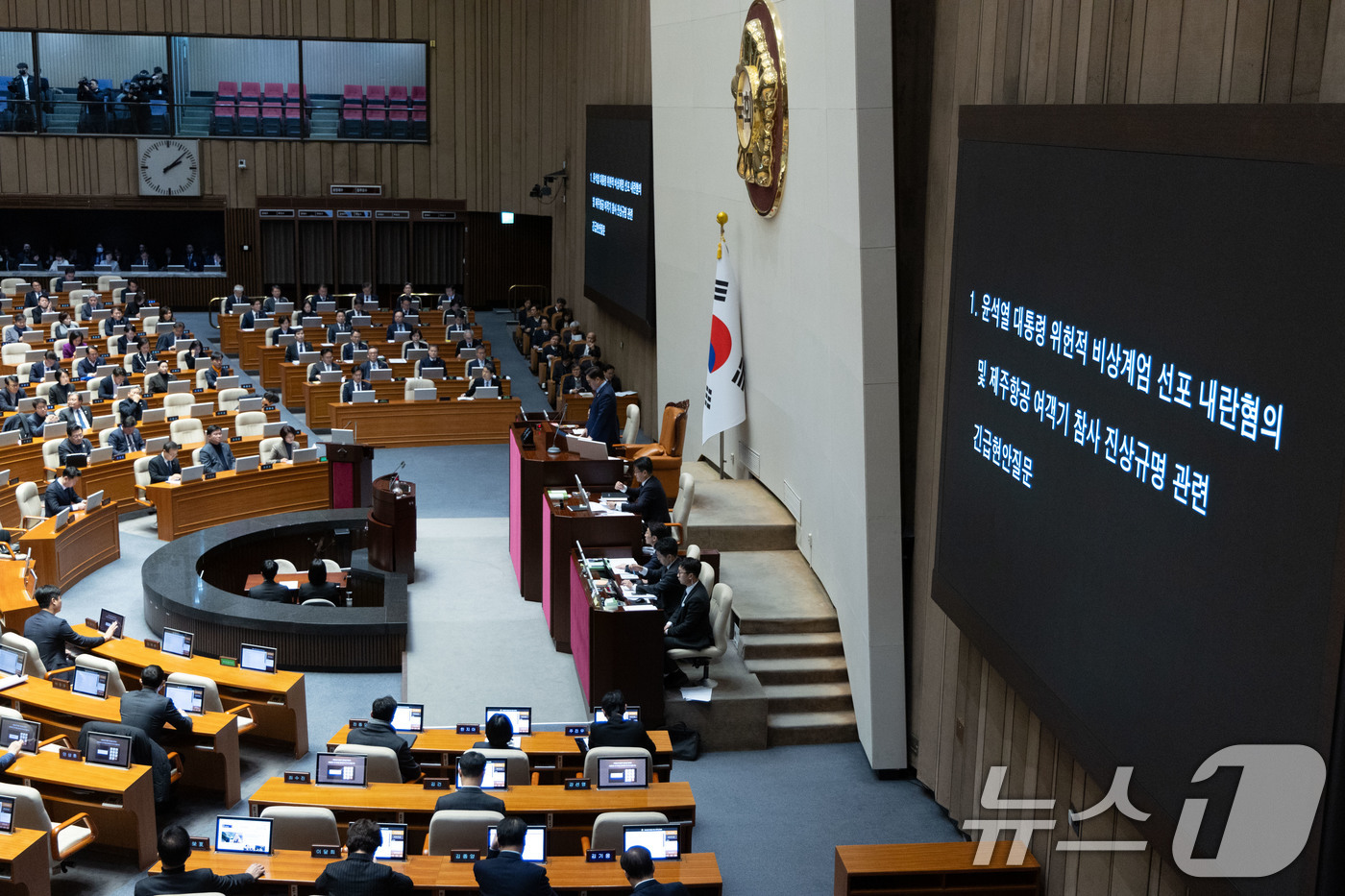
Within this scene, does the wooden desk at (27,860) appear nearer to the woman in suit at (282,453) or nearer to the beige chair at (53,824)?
the beige chair at (53,824)

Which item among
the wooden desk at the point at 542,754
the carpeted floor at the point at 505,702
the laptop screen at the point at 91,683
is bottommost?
the carpeted floor at the point at 505,702

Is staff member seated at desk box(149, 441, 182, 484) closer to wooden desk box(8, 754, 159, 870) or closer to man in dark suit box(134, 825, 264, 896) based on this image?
wooden desk box(8, 754, 159, 870)

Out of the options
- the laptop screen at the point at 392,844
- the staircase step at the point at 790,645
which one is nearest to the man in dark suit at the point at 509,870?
the laptop screen at the point at 392,844

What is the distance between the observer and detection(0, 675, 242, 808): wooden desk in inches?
339

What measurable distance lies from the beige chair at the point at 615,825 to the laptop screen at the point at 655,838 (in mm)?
22

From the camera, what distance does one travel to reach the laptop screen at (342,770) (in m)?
7.46

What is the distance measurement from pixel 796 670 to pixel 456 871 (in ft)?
13.7

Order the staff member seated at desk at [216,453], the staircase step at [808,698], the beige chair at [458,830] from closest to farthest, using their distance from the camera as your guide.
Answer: the beige chair at [458,830]
the staircase step at [808,698]
the staff member seated at desk at [216,453]

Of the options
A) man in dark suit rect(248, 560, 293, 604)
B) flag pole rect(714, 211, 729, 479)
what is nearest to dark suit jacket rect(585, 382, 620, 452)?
flag pole rect(714, 211, 729, 479)

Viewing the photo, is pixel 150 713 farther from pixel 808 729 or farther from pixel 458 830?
pixel 808 729

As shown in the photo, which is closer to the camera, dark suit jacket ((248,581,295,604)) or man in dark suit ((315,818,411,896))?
man in dark suit ((315,818,411,896))

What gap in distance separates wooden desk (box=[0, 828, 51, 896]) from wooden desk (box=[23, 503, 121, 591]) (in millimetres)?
5539

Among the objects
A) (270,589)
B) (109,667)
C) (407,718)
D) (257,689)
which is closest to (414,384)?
(270,589)

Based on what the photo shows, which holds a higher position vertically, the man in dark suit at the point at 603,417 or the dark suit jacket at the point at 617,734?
the man in dark suit at the point at 603,417
